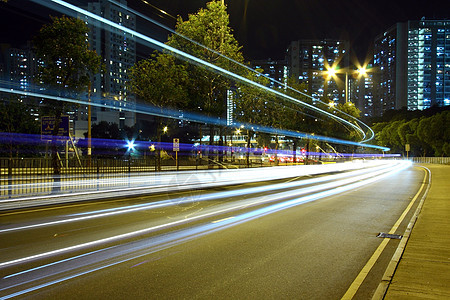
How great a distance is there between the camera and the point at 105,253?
22.3 feet

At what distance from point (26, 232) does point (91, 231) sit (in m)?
1.54

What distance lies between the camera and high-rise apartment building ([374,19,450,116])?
16325 centimetres

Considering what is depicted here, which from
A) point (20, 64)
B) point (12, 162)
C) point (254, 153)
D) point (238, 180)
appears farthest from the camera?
point (20, 64)

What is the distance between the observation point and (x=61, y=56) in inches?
769

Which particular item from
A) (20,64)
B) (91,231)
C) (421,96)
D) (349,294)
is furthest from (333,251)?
(421,96)

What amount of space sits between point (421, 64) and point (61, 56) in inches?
7162

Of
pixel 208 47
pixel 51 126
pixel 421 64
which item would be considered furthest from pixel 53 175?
pixel 421 64

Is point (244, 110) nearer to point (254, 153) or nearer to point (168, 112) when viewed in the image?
point (168, 112)

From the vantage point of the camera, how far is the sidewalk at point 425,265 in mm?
4715

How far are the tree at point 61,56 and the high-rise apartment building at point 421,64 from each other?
172 metres

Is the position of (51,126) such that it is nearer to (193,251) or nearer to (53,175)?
(53,175)

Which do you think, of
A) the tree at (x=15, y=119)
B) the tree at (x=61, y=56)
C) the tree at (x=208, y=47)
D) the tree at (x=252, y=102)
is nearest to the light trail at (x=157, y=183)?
the tree at (x=61, y=56)

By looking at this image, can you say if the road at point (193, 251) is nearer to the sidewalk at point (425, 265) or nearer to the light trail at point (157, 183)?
the sidewalk at point (425, 265)

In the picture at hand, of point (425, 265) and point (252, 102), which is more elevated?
point (252, 102)
